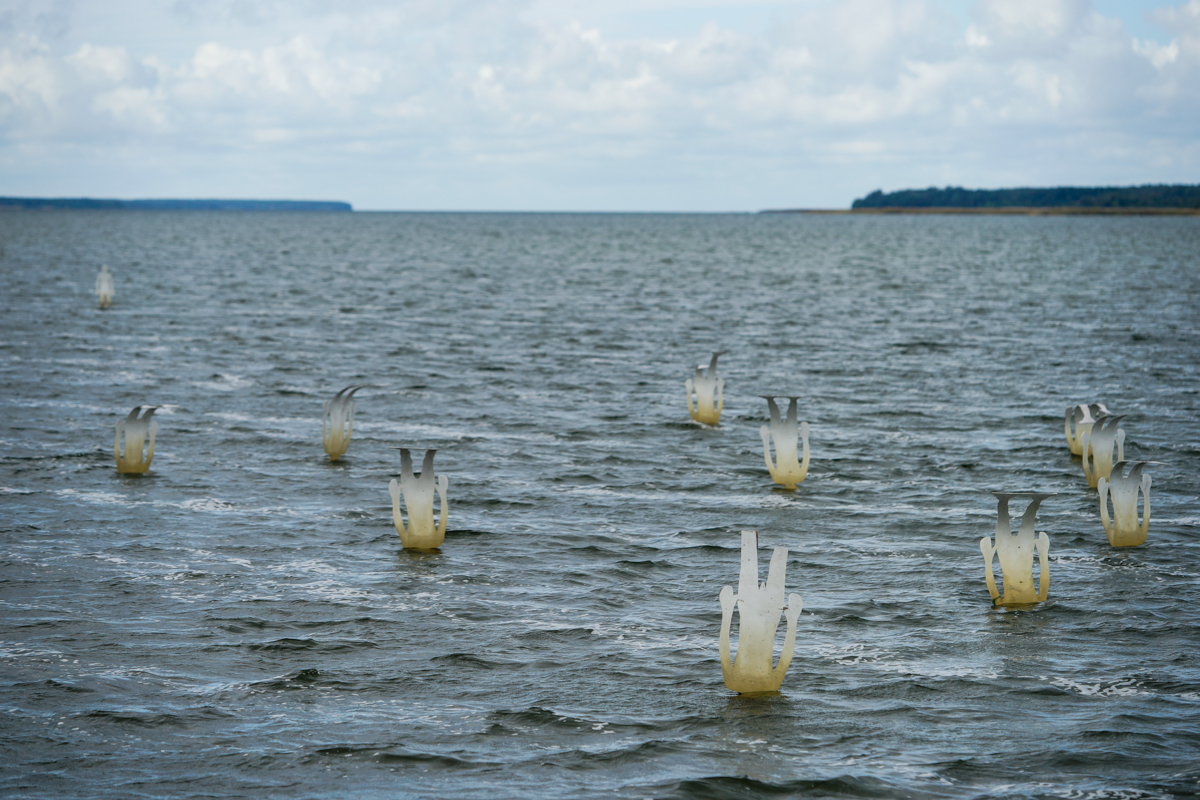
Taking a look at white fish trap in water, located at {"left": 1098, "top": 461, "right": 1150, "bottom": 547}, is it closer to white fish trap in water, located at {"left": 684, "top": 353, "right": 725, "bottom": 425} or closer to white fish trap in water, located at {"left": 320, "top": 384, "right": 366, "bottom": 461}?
white fish trap in water, located at {"left": 684, "top": 353, "right": 725, "bottom": 425}

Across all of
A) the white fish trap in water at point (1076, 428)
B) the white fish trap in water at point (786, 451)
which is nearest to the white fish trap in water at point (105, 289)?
the white fish trap in water at point (786, 451)

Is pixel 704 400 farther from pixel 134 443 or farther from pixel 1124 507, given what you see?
pixel 134 443

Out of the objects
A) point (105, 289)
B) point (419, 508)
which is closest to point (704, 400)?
point (419, 508)

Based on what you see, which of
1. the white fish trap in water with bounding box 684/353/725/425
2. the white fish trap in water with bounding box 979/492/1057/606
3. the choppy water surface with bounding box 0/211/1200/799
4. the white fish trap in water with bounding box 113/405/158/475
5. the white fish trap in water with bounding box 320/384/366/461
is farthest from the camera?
the white fish trap in water with bounding box 684/353/725/425

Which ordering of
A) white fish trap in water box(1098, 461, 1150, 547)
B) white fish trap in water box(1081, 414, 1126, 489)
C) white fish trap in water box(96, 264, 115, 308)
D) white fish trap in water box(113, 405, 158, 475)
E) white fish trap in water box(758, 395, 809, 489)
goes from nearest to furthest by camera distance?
white fish trap in water box(1098, 461, 1150, 547) < white fish trap in water box(1081, 414, 1126, 489) < white fish trap in water box(758, 395, 809, 489) < white fish trap in water box(113, 405, 158, 475) < white fish trap in water box(96, 264, 115, 308)

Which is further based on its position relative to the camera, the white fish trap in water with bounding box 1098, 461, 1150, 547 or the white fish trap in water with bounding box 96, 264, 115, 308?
the white fish trap in water with bounding box 96, 264, 115, 308

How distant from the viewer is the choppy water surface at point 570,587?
7.62 meters

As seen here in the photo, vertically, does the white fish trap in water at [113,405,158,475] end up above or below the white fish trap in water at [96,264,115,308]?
below

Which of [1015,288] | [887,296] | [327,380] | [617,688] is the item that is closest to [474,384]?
[327,380]

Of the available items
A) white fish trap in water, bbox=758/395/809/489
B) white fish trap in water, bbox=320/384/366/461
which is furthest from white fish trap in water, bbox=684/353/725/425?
white fish trap in water, bbox=320/384/366/461

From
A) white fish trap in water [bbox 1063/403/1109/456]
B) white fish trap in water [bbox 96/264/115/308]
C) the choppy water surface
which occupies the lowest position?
the choppy water surface

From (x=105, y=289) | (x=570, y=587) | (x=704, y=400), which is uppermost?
(x=105, y=289)

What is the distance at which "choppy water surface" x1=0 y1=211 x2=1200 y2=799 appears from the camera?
7.62 m

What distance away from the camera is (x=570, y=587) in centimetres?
1166
